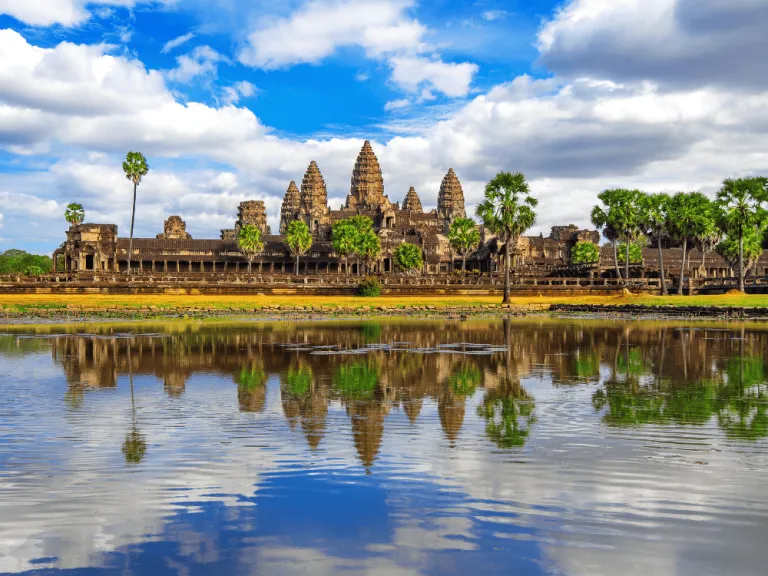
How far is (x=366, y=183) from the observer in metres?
190

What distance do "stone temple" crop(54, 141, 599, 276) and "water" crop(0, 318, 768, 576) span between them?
98063mm

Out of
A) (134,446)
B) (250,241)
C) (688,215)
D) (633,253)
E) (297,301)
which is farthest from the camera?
(633,253)

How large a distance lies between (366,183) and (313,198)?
45.9 feet

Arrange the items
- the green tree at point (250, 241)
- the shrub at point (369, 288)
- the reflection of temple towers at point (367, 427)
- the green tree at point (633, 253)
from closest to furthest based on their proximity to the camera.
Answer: the reflection of temple towers at point (367, 427)
the shrub at point (369, 288)
the green tree at point (250, 241)
the green tree at point (633, 253)

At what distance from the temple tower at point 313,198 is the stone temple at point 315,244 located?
0.80ft

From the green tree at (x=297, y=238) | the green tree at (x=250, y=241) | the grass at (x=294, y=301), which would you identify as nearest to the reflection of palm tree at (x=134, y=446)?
the grass at (x=294, y=301)

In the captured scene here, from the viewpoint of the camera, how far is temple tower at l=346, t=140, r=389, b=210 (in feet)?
618

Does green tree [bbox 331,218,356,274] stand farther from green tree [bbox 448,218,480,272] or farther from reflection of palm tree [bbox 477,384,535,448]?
reflection of palm tree [bbox 477,384,535,448]

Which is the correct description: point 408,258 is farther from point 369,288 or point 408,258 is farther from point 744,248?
point 369,288

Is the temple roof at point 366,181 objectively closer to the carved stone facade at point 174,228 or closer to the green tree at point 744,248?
the carved stone facade at point 174,228

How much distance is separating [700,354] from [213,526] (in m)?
22.0

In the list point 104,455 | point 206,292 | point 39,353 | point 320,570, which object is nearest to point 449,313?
point 206,292

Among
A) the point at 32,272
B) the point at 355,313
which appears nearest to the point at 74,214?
the point at 32,272

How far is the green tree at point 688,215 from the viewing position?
81625mm
